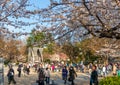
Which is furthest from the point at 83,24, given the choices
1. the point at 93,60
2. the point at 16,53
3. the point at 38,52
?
the point at 16,53

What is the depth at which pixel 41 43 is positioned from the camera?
11445 millimetres

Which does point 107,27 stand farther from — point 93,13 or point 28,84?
Result: point 28,84

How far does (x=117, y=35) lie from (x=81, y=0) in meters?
1.69

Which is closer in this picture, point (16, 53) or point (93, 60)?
point (93, 60)

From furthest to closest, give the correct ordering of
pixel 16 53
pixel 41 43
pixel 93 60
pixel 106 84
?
1. pixel 16 53
2. pixel 93 60
3. pixel 106 84
4. pixel 41 43

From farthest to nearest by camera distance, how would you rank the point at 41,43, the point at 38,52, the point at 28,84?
the point at 38,52 < the point at 28,84 < the point at 41,43

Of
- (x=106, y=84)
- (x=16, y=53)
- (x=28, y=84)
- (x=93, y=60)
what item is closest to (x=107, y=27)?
(x=106, y=84)

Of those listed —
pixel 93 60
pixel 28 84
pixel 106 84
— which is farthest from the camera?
pixel 93 60

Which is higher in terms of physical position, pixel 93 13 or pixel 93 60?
pixel 93 13

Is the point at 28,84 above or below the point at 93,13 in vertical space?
below

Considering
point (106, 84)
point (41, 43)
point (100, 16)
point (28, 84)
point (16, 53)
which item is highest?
point (100, 16)

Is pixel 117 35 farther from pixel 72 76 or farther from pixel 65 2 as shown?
pixel 72 76

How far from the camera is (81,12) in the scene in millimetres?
10297

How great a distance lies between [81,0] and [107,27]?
1284 millimetres
